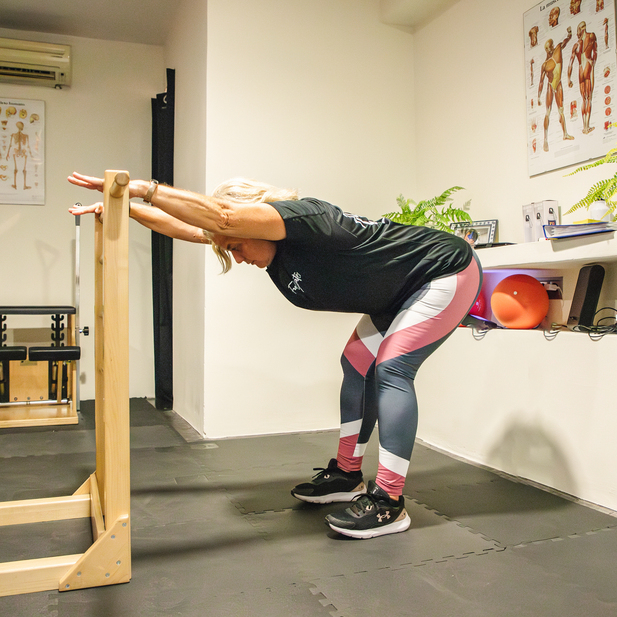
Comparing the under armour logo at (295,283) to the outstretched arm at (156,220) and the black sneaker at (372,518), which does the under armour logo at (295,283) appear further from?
the black sneaker at (372,518)

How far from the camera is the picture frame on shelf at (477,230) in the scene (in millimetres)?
2943

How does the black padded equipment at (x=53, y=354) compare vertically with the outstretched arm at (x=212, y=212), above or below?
below

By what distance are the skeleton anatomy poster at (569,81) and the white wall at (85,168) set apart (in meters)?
3.01

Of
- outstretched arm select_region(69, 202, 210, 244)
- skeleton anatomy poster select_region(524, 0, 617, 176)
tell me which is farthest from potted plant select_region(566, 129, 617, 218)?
outstretched arm select_region(69, 202, 210, 244)

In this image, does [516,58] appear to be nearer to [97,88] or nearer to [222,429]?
[222,429]

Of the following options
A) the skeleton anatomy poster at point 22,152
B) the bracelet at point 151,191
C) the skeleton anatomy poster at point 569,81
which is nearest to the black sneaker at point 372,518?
the bracelet at point 151,191

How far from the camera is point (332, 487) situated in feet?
6.78

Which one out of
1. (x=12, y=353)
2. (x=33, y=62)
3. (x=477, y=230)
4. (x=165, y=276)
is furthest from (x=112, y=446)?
(x=33, y=62)

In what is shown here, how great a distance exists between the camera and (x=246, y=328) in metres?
A: 3.25

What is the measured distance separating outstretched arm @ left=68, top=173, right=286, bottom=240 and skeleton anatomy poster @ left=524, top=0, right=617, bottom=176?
1647mm

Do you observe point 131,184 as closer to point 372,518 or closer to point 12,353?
point 372,518

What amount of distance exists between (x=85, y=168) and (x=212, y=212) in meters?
3.50

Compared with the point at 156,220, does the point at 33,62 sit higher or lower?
higher

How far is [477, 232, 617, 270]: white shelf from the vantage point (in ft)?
6.65
